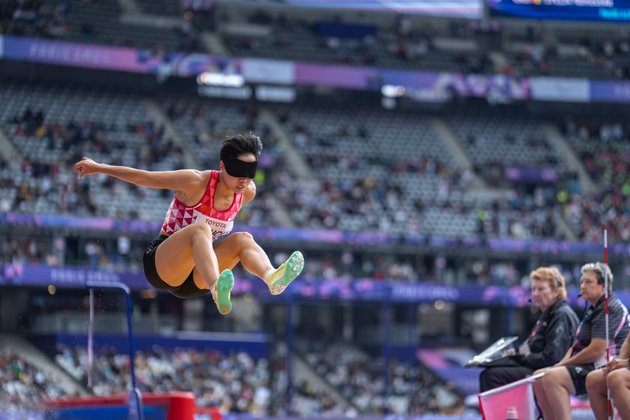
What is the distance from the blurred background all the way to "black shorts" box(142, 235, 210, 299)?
567 inches

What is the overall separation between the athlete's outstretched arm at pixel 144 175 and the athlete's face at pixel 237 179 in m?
0.21

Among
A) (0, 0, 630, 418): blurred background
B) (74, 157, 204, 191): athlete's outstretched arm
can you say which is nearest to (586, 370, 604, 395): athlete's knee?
(74, 157, 204, 191): athlete's outstretched arm

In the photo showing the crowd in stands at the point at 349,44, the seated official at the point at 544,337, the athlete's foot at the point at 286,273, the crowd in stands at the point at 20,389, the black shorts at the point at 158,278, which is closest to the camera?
the athlete's foot at the point at 286,273

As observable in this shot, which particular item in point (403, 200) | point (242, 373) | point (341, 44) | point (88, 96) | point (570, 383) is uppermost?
point (341, 44)

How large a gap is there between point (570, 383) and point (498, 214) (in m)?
26.7

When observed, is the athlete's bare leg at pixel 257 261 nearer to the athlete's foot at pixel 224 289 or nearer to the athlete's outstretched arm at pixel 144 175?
the athlete's foot at pixel 224 289

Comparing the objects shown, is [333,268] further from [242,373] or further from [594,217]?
[594,217]

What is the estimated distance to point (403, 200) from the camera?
34.4 meters

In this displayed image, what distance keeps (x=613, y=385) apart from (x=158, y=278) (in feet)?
11.0

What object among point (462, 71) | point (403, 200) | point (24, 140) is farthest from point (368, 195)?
point (24, 140)

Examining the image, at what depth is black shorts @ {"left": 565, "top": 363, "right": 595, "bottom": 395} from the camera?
825 centimetres

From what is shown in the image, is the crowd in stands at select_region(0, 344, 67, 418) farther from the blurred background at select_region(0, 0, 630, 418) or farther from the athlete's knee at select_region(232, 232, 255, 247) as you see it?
the athlete's knee at select_region(232, 232, 255, 247)

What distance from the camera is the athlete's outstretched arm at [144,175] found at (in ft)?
25.5

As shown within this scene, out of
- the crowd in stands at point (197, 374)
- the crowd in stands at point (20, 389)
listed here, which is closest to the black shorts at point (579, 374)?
the crowd in stands at point (20, 389)
